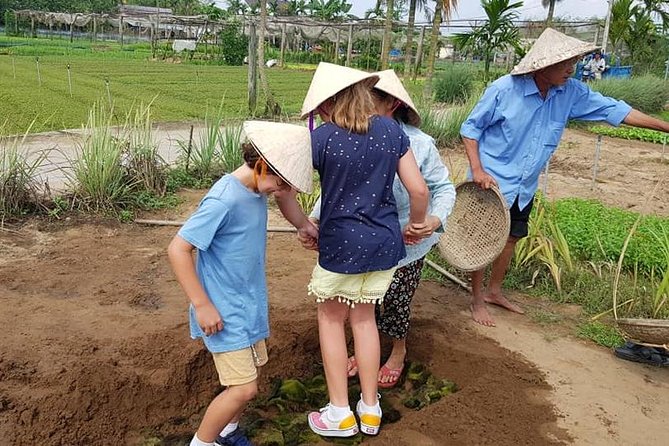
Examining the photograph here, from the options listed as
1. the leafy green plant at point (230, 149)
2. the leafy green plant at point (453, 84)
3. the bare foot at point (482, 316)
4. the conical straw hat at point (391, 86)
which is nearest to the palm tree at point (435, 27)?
the leafy green plant at point (453, 84)

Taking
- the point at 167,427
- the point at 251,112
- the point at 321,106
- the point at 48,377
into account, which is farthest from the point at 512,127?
the point at 251,112

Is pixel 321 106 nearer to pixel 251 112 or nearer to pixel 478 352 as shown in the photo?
pixel 478 352

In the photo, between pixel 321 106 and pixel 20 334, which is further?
pixel 20 334

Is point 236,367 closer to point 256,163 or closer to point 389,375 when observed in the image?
point 256,163

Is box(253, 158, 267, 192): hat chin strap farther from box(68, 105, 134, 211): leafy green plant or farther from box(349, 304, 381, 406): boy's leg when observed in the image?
box(68, 105, 134, 211): leafy green plant

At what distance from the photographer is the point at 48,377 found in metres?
2.51

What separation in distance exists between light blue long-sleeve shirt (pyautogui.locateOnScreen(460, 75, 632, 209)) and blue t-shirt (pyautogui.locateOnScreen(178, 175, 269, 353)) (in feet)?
5.08

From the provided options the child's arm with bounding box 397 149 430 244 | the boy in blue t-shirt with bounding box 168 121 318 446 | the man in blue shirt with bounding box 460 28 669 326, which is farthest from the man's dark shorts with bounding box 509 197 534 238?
the boy in blue t-shirt with bounding box 168 121 318 446

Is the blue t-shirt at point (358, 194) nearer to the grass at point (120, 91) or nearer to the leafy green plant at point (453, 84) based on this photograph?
the grass at point (120, 91)

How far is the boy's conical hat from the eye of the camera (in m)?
2.01

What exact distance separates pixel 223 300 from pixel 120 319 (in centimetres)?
129

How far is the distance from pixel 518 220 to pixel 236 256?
188 cm

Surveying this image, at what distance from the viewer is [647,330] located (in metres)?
2.71

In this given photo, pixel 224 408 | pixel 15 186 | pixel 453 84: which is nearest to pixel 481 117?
pixel 224 408
